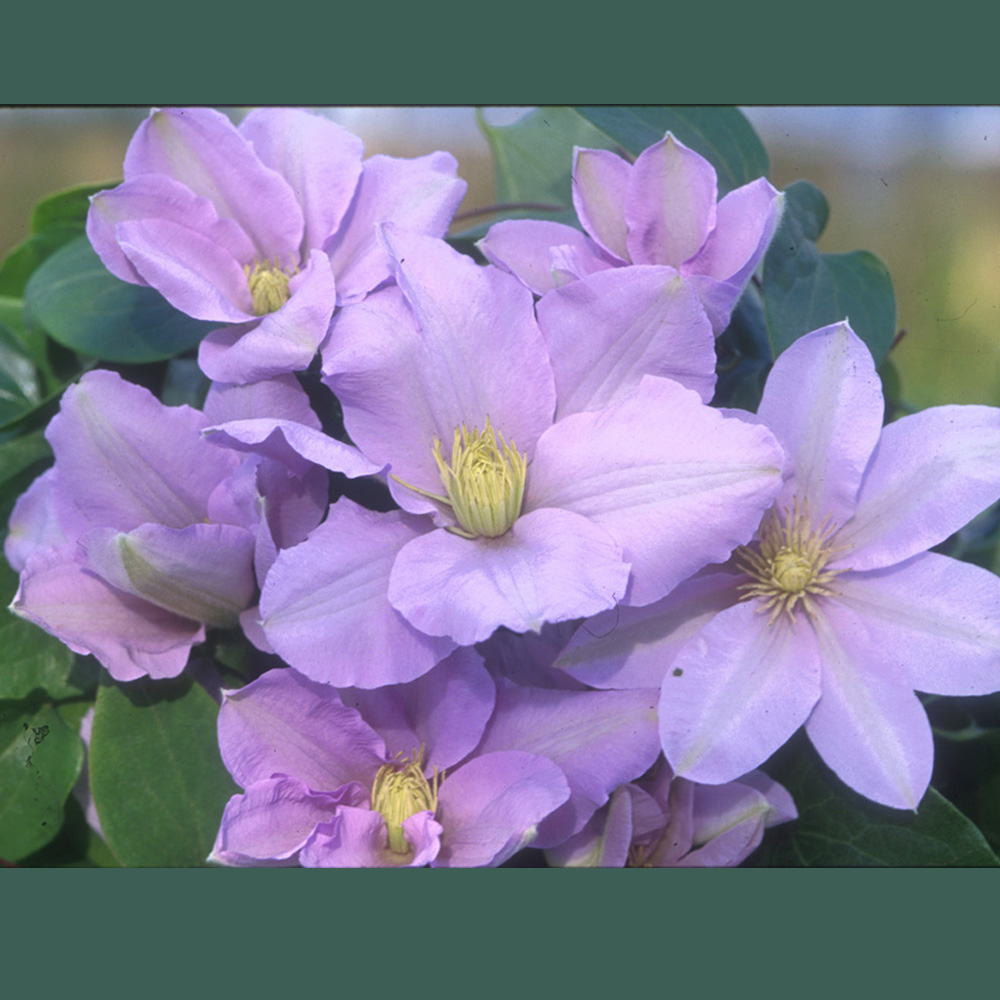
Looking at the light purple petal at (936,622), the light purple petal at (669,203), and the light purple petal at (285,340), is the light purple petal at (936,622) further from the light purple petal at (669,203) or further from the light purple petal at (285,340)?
the light purple petal at (285,340)

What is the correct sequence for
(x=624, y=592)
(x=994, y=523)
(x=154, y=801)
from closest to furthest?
(x=624, y=592), (x=154, y=801), (x=994, y=523)

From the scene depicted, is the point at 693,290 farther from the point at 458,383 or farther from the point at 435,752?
the point at 435,752

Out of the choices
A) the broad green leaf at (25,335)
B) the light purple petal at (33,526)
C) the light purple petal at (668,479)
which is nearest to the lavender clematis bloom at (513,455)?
the light purple petal at (668,479)

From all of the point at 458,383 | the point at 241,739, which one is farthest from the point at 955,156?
the point at 241,739

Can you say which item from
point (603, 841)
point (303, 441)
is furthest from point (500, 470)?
point (603, 841)

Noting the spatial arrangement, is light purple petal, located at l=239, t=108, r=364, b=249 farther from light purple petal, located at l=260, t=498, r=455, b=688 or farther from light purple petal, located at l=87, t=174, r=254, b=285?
light purple petal, located at l=260, t=498, r=455, b=688

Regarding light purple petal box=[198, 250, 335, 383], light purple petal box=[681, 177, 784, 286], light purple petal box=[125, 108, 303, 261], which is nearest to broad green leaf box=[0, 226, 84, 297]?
light purple petal box=[125, 108, 303, 261]

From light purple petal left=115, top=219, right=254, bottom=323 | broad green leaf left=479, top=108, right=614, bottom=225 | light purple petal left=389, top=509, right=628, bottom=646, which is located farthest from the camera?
broad green leaf left=479, top=108, right=614, bottom=225

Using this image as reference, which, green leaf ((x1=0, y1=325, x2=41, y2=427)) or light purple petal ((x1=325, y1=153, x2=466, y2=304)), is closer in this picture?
light purple petal ((x1=325, y1=153, x2=466, y2=304))
